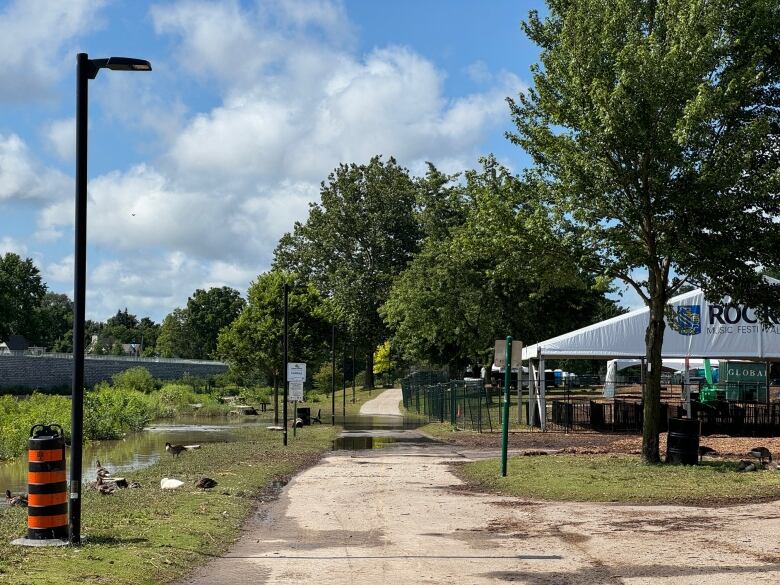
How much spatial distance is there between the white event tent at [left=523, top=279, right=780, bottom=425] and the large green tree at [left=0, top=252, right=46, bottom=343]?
311ft

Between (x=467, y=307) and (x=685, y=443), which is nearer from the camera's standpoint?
(x=685, y=443)

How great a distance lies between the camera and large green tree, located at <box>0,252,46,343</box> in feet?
382

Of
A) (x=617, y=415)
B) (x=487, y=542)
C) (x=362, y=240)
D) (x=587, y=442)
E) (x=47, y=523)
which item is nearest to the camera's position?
(x=47, y=523)

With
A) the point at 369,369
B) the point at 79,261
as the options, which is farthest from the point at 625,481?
the point at 369,369

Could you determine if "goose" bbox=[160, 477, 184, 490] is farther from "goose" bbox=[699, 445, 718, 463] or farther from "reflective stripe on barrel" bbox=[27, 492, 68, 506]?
"goose" bbox=[699, 445, 718, 463]

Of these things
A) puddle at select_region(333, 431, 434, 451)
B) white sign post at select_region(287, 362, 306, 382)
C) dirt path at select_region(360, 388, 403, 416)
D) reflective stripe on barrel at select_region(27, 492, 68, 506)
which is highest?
white sign post at select_region(287, 362, 306, 382)

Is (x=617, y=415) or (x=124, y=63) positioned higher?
(x=124, y=63)

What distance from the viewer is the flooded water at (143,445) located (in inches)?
949

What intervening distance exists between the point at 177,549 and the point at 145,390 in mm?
60585

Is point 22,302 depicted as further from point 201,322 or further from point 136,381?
point 136,381

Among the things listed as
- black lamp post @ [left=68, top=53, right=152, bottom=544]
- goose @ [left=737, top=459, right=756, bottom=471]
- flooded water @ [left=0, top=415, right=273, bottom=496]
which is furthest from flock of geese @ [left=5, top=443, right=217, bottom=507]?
goose @ [left=737, top=459, right=756, bottom=471]

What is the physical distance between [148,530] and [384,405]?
171 feet

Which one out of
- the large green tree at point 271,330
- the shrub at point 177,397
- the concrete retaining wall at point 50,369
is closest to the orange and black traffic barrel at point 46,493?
the large green tree at point 271,330

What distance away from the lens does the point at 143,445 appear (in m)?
33.3
